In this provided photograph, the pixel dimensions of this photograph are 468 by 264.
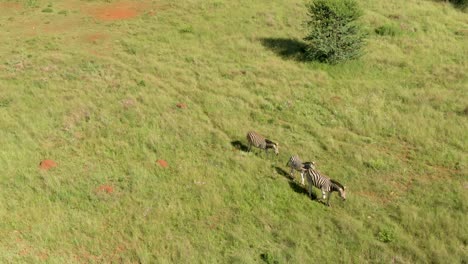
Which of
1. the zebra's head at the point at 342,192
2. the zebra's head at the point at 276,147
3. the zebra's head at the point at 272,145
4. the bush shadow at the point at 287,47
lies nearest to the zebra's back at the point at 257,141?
the zebra's head at the point at 272,145

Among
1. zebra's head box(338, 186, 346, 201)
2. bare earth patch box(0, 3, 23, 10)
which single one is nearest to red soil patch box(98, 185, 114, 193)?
zebra's head box(338, 186, 346, 201)

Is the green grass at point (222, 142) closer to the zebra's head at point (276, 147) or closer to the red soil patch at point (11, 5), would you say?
the zebra's head at point (276, 147)

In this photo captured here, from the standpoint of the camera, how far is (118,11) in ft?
148

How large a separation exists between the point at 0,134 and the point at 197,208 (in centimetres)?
1312

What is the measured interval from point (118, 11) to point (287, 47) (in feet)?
66.5

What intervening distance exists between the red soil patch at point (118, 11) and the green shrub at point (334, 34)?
20298 millimetres

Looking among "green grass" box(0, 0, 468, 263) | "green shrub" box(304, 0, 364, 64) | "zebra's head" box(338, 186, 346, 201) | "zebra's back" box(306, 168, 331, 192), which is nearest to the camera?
"green grass" box(0, 0, 468, 263)

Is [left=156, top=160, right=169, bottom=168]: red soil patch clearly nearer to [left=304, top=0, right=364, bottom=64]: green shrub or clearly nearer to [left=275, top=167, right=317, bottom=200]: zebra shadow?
[left=275, top=167, right=317, bottom=200]: zebra shadow

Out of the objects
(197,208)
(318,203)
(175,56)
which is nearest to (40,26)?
(175,56)

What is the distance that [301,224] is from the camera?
17750mm

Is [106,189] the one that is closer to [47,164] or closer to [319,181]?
[47,164]

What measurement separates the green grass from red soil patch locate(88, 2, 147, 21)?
10.2 feet

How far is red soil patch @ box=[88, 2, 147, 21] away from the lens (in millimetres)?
43594

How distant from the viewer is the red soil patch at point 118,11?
43.6 m
